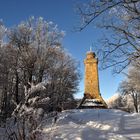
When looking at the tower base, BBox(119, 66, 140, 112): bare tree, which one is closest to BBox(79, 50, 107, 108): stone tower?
the tower base

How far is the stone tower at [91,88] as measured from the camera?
44.9 m

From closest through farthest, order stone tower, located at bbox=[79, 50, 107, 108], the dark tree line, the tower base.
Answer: the dark tree line < the tower base < stone tower, located at bbox=[79, 50, 107, 108]

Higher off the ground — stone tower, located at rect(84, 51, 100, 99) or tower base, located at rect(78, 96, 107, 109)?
stone tower, located at rect(84, 51, 100, 99)

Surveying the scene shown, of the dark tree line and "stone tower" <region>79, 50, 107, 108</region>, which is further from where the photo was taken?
"stone tower" <region>79, 50, 107, 108</region>

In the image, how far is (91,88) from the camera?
151 feet

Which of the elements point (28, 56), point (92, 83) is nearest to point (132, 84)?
point (92, 83)

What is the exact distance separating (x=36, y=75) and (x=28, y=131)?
24761 mm

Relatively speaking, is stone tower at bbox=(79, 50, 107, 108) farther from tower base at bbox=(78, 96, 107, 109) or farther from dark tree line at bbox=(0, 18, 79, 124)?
dark tree line at bbox=(0, 18, 79, 124)

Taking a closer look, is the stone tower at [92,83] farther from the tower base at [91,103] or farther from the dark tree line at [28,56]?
the dark tree line at [28,56]

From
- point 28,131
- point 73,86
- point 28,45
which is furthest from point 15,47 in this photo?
point 28,131

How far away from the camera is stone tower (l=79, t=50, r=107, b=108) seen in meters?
44.9

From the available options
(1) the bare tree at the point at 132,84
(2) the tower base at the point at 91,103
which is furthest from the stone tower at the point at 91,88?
(1) the bare tree at the point at 132,84

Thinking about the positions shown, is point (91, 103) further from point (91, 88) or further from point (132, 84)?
point (132, 84)

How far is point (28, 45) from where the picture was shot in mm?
32156
